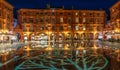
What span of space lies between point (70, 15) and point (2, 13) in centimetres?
3505

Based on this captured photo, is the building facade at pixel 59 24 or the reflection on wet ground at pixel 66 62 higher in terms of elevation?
the building facade at pixel 59 24

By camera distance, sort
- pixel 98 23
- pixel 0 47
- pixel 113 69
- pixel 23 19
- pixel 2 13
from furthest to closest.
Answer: pixel 98 23, pixel 23 19, pixel 2 13, pixel 0 47, pixel 113 69

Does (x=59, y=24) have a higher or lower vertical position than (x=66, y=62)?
higher

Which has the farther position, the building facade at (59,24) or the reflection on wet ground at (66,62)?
the building facade at (59,24)

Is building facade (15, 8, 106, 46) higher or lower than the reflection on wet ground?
higher

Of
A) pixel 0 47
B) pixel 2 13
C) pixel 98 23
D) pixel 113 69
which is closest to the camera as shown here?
pixel 113 69

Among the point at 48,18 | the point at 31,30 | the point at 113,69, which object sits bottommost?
the point at 113,69

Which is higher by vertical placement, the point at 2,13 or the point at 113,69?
the point at 2,13

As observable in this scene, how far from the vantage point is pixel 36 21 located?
86062 millimetres

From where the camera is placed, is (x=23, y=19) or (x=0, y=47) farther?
(x=23, y=19)

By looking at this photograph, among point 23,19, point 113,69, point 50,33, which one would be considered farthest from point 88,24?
point 113,69

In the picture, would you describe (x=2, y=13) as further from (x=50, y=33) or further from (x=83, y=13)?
(x=83, y=13)

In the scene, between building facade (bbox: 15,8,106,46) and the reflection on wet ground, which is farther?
building facade (bbox: 15,8,106,46)

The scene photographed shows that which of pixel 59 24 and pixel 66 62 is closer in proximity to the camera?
pixel 66 62
